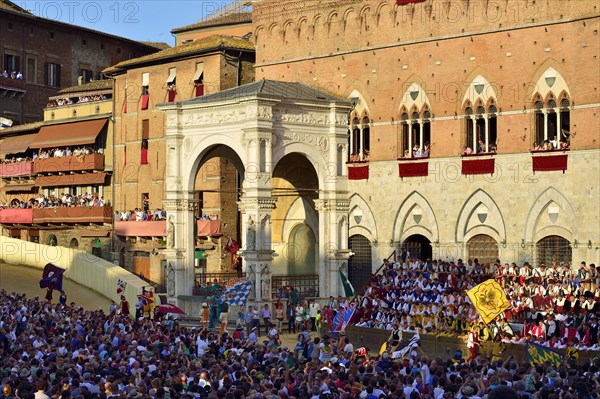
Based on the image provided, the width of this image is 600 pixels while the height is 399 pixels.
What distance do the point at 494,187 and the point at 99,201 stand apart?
31452 mm

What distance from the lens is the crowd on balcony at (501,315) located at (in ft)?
123

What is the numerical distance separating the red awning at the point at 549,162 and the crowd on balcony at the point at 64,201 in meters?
33.1

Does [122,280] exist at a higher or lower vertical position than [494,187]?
lower

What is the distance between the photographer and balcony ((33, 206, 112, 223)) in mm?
70875

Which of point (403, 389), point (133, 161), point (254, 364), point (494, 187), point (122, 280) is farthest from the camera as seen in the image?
point (133, 161)

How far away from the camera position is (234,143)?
47.2 meters

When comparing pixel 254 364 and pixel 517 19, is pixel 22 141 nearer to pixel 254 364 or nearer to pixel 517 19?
pixel 517 19

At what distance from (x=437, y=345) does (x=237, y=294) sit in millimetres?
9140

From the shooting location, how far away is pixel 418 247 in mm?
53812

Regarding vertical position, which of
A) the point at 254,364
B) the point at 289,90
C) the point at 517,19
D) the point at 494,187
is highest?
the point at 517,19

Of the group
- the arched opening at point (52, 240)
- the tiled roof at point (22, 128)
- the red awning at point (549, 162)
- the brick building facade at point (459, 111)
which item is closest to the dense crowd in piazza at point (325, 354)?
the brick building facade at point (459, 111)

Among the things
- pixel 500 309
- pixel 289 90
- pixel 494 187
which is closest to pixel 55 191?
pixel 289 90

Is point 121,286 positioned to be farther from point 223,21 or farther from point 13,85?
point 13,85

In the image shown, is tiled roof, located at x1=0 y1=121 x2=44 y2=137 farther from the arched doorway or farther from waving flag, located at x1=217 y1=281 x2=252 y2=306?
waving flag, located at x1=217 y1=281 x2=252 y2=306
